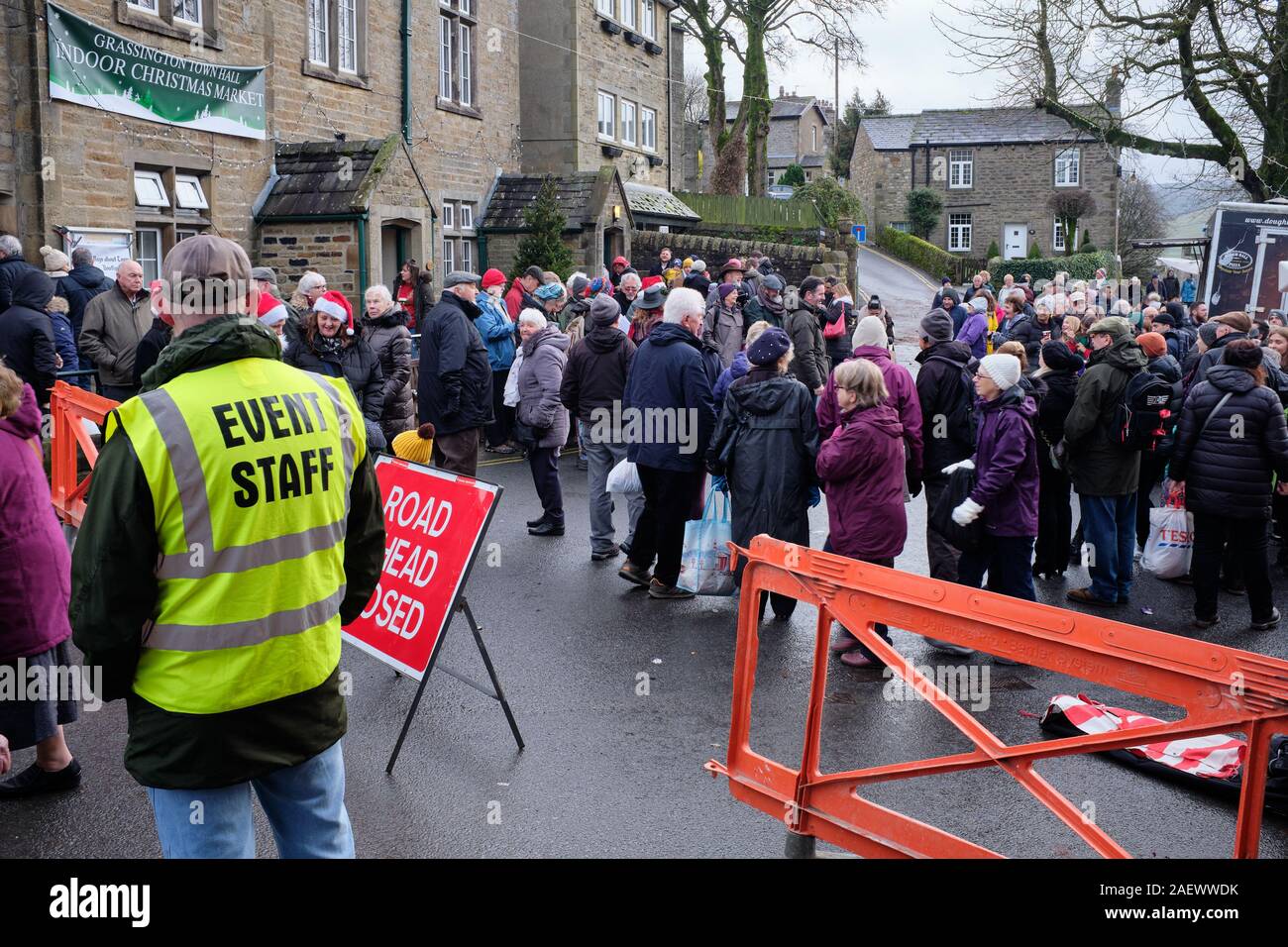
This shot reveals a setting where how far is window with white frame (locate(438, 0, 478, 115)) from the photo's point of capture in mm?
23047

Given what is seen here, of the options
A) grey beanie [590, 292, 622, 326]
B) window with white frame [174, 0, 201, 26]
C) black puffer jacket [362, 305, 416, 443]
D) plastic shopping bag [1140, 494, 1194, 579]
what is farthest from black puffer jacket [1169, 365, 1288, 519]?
window with white frame [174, 0, 201, 26]

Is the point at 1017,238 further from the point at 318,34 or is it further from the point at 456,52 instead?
the point at 318,34

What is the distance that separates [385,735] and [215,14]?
43.9 ft

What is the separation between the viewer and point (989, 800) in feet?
17.8

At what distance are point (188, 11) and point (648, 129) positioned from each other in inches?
727

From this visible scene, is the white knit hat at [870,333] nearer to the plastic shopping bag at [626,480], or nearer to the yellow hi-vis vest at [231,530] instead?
the plastic shopping bag at [626,480]

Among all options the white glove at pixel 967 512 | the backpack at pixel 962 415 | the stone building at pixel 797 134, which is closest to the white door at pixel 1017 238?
the stone building at pixel 797 134

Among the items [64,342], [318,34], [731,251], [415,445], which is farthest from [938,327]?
[731,251]

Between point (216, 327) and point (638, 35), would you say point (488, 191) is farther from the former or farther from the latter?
point (216, 327)

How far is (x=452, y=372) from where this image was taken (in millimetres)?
9766

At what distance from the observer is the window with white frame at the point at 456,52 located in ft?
75.6

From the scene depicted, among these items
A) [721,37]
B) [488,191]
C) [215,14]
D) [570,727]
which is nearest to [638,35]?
[488,191]

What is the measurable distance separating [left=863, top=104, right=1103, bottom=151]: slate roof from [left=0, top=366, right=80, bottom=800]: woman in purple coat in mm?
65019

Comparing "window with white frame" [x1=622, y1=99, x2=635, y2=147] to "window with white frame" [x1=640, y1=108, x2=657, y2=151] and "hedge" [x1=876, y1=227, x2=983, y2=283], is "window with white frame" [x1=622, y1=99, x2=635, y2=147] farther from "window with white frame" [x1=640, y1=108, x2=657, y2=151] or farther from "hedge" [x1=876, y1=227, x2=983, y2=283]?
"hedge" [x1=876, y1=227, x2=983, y2=283]
